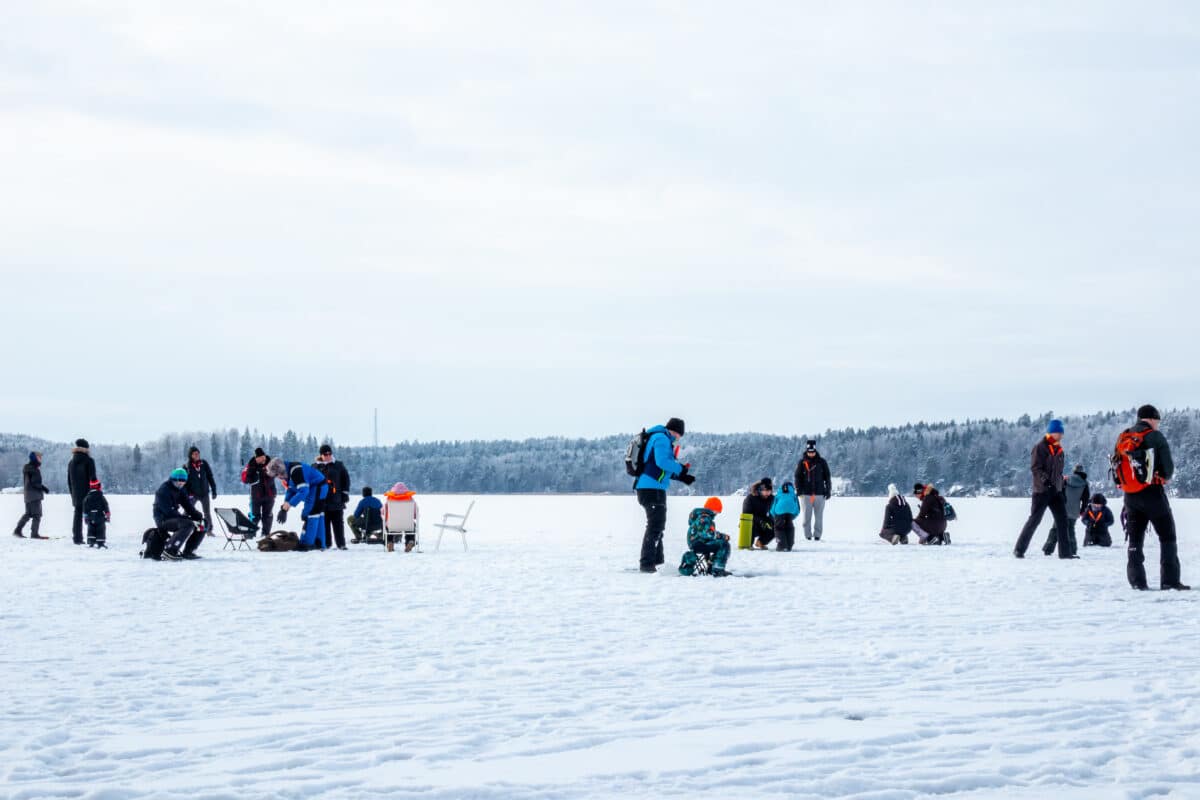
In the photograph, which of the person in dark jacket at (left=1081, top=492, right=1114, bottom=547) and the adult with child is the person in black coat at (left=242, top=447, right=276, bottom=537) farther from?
the person in dark jacket at (left=1081, top=492, right=1114, bottom=547)

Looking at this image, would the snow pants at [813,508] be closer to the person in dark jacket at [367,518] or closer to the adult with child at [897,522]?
the adult with child at [897,522]

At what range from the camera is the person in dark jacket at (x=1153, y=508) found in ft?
32.0

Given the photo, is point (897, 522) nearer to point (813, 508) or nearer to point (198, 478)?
point (813, 508)

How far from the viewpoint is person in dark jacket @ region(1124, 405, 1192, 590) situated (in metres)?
9.75

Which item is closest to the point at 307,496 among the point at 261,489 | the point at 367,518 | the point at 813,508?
the point at 261,489

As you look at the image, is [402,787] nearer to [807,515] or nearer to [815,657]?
[815,657]

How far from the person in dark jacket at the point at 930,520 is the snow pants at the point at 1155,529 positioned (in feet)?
28.3

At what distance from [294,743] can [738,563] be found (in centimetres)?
1008

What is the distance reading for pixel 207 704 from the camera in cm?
538

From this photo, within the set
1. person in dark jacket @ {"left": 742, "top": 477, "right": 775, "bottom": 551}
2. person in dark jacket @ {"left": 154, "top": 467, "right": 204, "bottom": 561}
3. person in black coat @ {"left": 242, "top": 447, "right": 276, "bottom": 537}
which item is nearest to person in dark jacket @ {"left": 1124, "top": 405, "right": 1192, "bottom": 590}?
person in dark jacket @ {"left": 742, "top": 477, "right": 775, "bottom": 551}

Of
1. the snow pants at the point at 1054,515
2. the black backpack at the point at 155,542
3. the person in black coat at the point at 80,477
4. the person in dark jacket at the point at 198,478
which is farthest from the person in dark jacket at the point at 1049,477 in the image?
the person in black coat at the point at 80,477

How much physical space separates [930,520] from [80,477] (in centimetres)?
1291

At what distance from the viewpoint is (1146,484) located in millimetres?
9859

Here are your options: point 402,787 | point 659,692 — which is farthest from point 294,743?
point 659,692
